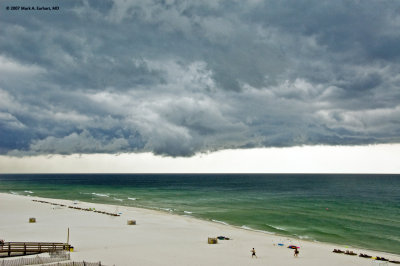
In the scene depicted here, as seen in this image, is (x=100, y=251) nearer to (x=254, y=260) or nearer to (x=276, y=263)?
(x=254, y=260)

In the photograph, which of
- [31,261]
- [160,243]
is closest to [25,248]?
[31,261]

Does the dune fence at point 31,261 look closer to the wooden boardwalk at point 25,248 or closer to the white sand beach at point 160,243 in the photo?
the white sand beach at point 160,243

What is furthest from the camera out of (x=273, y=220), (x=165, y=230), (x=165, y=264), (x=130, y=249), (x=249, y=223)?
(x=273, y=220)

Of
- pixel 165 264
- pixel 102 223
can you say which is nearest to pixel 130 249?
pixel 165 264

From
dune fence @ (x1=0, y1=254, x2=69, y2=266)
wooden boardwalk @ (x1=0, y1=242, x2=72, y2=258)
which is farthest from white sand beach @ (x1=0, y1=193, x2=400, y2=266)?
wooden boardwalk @ (x1=0, y1=242, x2=72, y2=258)

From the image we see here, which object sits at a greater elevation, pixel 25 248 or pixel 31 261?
pixel 25 248

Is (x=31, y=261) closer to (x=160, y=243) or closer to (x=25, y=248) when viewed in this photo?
(x=25, y=248)

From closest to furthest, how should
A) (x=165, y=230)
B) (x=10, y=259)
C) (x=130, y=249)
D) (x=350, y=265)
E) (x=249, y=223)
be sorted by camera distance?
(x=10, y=259) < (x=350, y=265) < (x=130, y=249) < (x=165, y=230) < (x=249, y=223)
